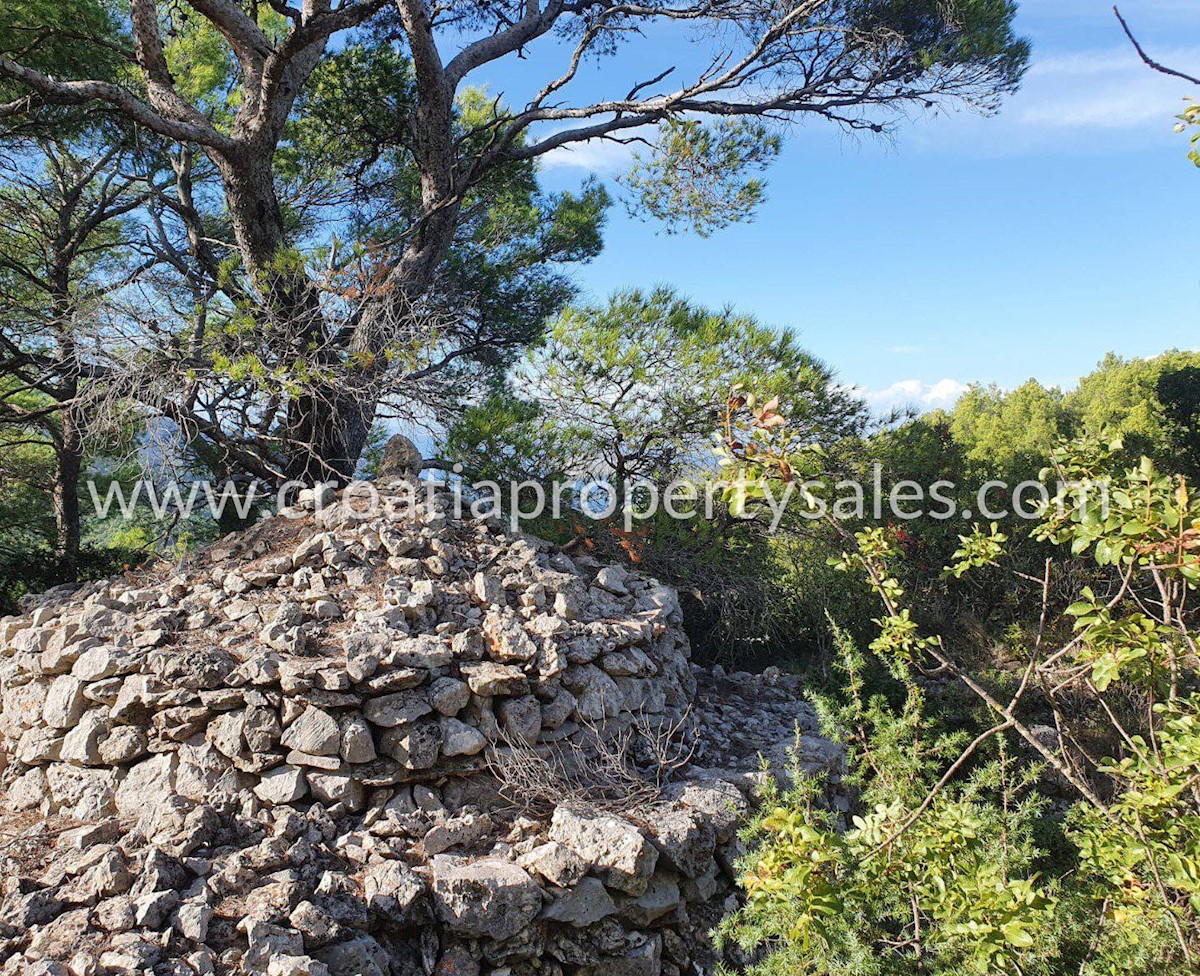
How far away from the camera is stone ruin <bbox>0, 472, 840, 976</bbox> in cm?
304

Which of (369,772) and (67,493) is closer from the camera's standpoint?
(369,772)

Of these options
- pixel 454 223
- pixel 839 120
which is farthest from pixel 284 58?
pixel 839 120

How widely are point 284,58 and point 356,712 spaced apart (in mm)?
5016

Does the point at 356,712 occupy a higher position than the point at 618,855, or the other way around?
the point at 356,712

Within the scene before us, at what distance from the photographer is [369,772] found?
147 inches

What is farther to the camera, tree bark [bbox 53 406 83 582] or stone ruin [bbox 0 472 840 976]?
tree bark [bbox 53 406 83 582]

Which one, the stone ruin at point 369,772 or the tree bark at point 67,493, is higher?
the tree bark at point 67,493

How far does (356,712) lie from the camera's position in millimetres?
3834

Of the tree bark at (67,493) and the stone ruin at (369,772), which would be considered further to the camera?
the tree bark at (67,493)

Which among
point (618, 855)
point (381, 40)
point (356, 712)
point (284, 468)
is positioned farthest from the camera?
point (381, 40)

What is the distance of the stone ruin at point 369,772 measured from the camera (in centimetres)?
304

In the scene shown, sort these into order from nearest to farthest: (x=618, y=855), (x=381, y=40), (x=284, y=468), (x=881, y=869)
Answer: (x=881, y=869), (x=618, y=855), (x=284, y=468), (x=381, y=40)

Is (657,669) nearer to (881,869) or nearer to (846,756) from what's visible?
(846,756)

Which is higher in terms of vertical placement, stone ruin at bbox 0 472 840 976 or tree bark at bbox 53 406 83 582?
tree bark at bbox 53 406 83 582
